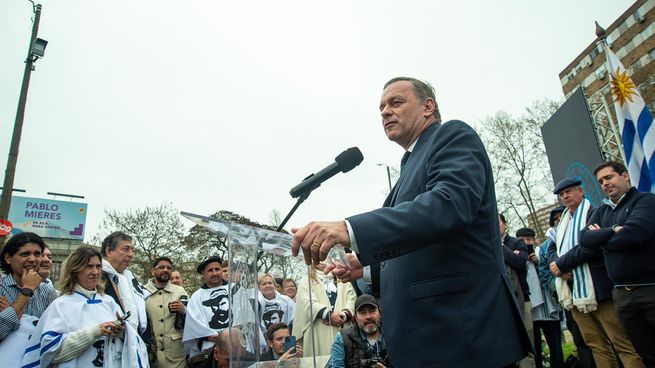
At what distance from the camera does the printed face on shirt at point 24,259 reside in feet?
12.0

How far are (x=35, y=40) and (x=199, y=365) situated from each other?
28.8 feet

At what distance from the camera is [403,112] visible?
6.44ft

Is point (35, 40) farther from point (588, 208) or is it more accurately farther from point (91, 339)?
point (588, 208)

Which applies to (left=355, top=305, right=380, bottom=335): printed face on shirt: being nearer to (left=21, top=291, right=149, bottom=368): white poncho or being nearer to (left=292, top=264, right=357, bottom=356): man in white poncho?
(left=292, top=264, right=357, bottom=356): man in white poncho

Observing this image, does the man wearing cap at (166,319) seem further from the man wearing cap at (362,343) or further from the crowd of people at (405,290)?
the man wearing cap at (362,343)

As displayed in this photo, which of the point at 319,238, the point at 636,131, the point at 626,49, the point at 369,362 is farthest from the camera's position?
the point at 626,49

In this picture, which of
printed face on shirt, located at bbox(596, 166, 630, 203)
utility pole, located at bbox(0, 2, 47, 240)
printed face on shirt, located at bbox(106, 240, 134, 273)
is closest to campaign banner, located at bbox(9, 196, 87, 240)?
utility pole, located at bbox(0, 2, 47, 240)

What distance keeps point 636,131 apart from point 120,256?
7.42 metres

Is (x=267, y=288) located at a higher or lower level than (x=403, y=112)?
lower

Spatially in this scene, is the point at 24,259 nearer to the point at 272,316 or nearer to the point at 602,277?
the point at 272,316

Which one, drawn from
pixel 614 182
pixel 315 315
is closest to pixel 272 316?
pixel 315 315

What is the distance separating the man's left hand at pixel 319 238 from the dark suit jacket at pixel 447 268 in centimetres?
4

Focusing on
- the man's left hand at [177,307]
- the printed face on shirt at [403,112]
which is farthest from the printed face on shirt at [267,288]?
the man's left hand at [177,307]

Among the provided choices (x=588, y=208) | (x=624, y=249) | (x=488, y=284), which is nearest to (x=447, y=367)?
(x=488, y=284)
